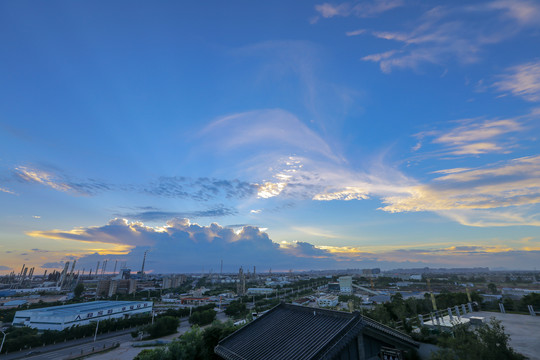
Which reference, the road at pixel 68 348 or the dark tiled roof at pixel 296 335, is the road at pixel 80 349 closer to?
the road at pixel 68 348

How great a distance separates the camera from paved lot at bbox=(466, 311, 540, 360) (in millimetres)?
15711

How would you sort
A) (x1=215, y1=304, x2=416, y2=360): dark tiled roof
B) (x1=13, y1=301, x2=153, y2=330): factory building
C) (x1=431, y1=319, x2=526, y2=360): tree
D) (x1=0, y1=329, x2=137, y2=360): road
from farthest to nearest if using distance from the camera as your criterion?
(x1=13, y1=301, x2=153, y2=330): factory building → (x1=0, y1=329, x2=137, y2=360): road → (x1=215, y1=304, x2=416, y2=360): dark tiled roof → (x1=431, y1=319, x2=526, y2=360): tree

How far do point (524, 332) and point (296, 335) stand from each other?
66.3ft

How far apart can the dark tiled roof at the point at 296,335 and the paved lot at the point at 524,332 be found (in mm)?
8781

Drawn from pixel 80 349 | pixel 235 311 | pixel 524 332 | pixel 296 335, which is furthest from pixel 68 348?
pixel 524 332

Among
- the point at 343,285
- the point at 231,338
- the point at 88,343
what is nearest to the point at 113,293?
the point at 88,343

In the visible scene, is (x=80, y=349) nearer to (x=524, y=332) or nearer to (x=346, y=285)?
(x=524, y=332)

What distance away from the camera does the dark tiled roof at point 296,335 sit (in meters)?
11.7

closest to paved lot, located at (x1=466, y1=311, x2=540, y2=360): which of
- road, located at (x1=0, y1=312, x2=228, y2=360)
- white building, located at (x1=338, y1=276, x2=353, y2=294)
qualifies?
road, located at (x1=0, y1=312, x2=228, y2=360)

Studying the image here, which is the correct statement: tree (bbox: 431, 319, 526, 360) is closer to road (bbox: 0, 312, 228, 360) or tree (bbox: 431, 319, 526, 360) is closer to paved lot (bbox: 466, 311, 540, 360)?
paved lot (bbox: 466, 311, 540, 360)

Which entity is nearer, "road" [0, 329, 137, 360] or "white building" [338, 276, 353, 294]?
"road" [0, 329, 137, 360]

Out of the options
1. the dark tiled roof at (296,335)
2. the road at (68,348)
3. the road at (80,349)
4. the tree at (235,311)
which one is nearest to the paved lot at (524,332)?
the dark tiled roof at (296,335)

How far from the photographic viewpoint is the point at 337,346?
11.3 metres

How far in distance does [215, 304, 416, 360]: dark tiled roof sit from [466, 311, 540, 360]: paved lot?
8.78 m
